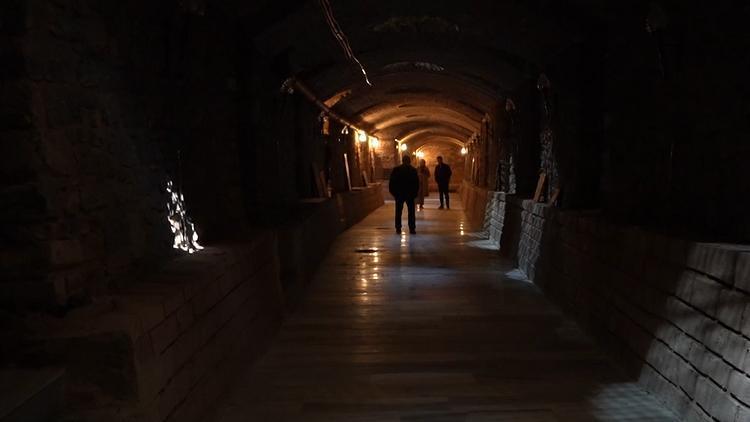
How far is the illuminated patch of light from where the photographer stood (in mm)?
3830

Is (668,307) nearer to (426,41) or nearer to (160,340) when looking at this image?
(160,340)

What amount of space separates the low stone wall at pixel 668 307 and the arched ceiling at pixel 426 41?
2.16 m

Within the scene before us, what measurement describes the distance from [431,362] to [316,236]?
14.1 ft

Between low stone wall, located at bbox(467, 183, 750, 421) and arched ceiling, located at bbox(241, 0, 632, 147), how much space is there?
7.08 ft

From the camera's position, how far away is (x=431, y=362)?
412 cm

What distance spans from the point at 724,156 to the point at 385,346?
278cm

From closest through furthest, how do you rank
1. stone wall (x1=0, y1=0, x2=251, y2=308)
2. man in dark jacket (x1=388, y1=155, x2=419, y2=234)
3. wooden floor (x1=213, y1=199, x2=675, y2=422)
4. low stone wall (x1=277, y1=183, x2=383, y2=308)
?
stone wall (x1=0, y1=0, x2=251, y2=308), wooden floor (x1=213, y1=199, x2=675, y2=422), low stone wall (x1=277, y1=183, x2=383, y2=308), man in dark jacket (x1=388, y1=155, x2=419, y2=234)

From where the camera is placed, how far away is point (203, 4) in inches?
157

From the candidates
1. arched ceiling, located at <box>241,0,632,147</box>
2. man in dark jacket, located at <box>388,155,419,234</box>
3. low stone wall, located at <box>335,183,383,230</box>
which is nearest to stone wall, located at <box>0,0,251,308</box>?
arched ceiling, located at <box>241,0,632,147</box>

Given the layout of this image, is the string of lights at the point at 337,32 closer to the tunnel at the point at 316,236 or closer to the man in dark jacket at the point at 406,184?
the tunnel at the point at 316,236

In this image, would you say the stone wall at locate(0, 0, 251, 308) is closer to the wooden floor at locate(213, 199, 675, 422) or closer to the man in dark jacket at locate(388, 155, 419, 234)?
the wooden floor at locate(213, 199, 675, 422)

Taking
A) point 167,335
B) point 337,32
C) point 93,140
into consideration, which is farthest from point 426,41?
point 167,335

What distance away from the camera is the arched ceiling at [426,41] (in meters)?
5.71

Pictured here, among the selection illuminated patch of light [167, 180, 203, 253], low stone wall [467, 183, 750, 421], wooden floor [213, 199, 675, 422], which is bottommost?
wooden floor [213, 199, 675, 422]
